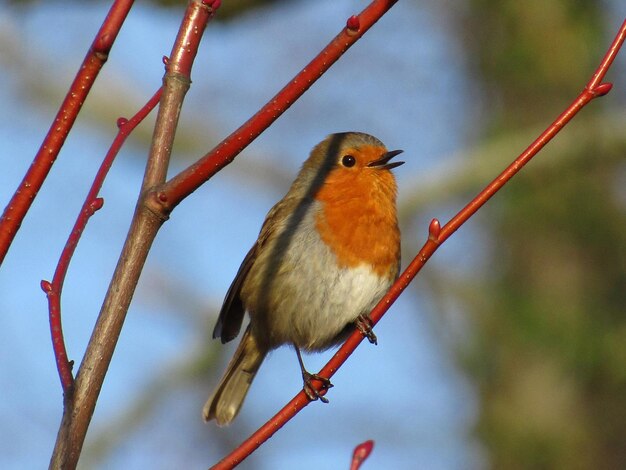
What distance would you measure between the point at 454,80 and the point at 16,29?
4.15 metres

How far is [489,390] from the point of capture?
863cm

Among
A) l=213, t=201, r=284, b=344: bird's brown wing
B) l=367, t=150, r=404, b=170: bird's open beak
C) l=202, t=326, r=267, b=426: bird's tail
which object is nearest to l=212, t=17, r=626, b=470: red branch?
l=367, t=150, r=404, b=170: bird's open beak

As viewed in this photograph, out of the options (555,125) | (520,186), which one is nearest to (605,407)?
(520,186)

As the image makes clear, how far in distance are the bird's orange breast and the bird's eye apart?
63 mm

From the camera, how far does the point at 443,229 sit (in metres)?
2.24

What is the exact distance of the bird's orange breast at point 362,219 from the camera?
13.2 feet

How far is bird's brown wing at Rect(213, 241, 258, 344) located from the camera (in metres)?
4.41

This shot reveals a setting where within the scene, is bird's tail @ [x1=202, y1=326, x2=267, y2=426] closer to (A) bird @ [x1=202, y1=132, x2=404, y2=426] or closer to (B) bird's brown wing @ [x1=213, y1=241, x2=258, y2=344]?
(A) bird @ [x1=202, y1=132, x2=404, y2=426]

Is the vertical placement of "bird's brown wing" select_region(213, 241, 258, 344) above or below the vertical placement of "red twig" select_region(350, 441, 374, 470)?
above

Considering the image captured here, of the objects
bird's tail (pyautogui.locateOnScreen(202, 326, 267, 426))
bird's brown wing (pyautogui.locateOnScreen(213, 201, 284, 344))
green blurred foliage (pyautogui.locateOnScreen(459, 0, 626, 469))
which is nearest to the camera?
bird's brown wing (pyautogui.locateOnScreen(213, 201, 284, 344))

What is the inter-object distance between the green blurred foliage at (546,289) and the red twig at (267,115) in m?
5.12

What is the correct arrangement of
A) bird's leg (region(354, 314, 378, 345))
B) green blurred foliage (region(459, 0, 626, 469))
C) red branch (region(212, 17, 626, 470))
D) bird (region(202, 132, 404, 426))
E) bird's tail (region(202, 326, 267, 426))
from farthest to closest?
green blurred foliage (region(459, 0, 626, 469))
bird's tail (region(202, 326, 267, 426))
bird (region(202, 132, 404, 426))
bird's leg (region(354, 314, 378, 345))
red branch (region(212, 17, 626, 470))

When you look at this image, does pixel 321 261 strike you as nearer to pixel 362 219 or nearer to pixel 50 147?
pixel 362 219

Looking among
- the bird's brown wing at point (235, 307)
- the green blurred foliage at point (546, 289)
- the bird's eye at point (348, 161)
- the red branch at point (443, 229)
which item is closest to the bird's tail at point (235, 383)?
the bird's brown wing at point (235, 307)
